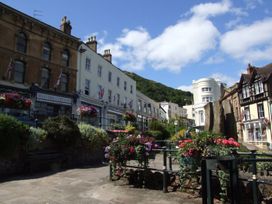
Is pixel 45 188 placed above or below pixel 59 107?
below

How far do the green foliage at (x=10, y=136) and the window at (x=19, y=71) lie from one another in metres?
12.4

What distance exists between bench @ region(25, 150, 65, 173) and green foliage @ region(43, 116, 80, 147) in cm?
66

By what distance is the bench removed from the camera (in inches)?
478

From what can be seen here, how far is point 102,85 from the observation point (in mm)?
32781

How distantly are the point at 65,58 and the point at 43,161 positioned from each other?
16.8 meters

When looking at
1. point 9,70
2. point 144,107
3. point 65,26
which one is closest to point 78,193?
point 9,70

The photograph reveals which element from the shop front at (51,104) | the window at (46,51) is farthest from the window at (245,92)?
the window at (46,51)

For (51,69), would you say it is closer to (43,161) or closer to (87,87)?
(87,87)

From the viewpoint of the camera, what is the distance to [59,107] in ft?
85.9

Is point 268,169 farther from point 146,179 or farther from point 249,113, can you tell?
point 249,113

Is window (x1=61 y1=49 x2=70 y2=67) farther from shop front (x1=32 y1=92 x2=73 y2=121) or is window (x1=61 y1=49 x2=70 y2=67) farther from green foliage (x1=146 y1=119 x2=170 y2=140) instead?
green foliage (x1=146 y1=119 x2=170 y2=140)

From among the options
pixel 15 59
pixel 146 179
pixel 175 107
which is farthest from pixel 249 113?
pixel 175 107

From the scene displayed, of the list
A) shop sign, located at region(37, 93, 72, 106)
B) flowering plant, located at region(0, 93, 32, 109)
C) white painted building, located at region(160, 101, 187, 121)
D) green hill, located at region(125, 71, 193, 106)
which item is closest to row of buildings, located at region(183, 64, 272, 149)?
shop sign, located at region(37, 93, 72, 106)

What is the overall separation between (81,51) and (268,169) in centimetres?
2353
